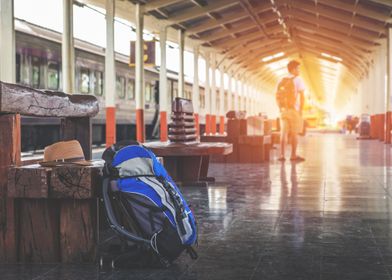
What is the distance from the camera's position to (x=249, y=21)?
21.0 metres

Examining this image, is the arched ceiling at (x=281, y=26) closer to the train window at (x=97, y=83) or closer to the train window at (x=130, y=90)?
the train window at (x=97, y=83)

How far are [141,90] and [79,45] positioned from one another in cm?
191

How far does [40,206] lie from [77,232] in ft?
0.90

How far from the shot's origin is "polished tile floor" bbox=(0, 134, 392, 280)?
128 inches

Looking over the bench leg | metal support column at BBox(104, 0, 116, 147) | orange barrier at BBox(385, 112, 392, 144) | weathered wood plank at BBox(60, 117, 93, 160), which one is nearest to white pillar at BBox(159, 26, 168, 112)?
metal support column at BBox(104, 0, 116, 147)

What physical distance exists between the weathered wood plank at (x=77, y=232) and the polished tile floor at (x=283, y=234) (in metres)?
0.12

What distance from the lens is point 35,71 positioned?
12.6 metres

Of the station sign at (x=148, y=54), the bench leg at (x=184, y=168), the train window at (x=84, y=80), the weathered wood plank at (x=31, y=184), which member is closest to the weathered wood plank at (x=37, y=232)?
the weathered wood plank at (x=31, y=184)

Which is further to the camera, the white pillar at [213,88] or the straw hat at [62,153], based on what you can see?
the white pillar at [213,88]

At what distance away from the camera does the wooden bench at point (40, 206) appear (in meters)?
3.48

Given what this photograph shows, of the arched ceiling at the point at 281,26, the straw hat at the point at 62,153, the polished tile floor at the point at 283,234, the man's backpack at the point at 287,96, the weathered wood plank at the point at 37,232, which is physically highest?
the arched ceiling at the point at 281,26

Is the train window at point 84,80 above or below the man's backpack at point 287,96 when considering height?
above

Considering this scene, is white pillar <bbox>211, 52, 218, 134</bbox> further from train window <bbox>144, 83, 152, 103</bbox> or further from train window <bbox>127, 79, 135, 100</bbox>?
train window <bbox>127, 79, 135, 100</bbox>

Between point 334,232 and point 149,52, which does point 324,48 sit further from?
point 334,232
